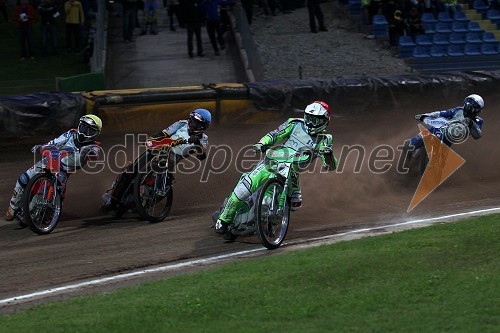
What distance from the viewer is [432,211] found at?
13922mm

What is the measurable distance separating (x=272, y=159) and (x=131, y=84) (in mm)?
12519

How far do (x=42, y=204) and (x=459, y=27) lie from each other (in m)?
19.9

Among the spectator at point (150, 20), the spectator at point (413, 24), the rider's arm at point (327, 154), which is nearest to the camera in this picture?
the rider's arm at point (327, 154)

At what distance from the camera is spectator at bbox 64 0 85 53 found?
26.4 m

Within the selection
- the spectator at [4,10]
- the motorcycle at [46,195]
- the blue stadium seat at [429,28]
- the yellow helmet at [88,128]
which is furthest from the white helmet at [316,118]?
the spectator at [4,10]

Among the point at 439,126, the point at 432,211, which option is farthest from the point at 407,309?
the point at 439,126

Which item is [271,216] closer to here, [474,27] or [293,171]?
[293,171]

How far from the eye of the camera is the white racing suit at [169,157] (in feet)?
45.0

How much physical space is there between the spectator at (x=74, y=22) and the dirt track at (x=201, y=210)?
942 centimetres

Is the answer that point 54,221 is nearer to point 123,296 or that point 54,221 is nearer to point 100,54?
point 123,296

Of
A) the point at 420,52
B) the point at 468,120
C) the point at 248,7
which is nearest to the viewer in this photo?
the point at 468,120

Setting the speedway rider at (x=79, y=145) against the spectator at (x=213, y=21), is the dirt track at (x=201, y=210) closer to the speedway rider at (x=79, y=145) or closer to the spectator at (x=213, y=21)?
the speedway rider at (x=79, y=145)

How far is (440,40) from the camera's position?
28.6 m

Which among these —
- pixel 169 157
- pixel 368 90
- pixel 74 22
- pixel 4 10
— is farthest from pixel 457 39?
pixel 169 157
